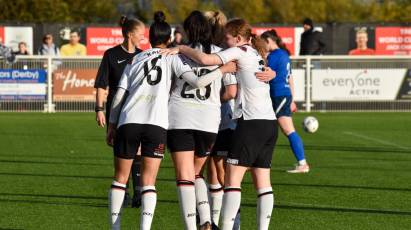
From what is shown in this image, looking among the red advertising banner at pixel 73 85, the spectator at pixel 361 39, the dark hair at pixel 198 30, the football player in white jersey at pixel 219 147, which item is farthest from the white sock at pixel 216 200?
the spectator at pixel 361 39

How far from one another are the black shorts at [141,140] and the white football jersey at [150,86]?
51mm

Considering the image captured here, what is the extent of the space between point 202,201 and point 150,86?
1257 millimetres

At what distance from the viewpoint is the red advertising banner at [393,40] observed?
125 feet

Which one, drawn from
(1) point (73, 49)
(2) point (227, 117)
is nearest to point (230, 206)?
(2) point (227, 117)

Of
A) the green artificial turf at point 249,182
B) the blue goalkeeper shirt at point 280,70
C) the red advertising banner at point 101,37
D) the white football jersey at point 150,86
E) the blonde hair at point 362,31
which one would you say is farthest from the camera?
the blonde hair at point 362,31

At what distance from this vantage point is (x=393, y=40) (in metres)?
38.4

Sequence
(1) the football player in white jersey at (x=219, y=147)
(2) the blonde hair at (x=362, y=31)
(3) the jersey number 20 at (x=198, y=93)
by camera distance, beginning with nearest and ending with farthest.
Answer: (3) the jersey number 20 at (x=198, y=93), (1) the football player in white jersey at (x=219, y=147), (2) the blonde hair at (x=362, y=31)

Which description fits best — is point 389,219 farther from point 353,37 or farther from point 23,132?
point 353,37

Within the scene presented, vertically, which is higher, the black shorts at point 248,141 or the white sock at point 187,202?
the black shorts at point 248,141

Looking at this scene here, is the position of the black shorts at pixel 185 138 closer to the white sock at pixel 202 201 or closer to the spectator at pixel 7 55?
the white sock at pixel 202 201

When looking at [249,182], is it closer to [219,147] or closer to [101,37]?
[219,147]

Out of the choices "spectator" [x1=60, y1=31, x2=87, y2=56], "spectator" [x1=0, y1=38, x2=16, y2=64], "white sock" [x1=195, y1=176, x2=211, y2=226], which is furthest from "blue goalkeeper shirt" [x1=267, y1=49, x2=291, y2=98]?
"spectator" [x1=60, y1=31, x2=87, y2=56]

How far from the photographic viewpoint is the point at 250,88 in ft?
30.7

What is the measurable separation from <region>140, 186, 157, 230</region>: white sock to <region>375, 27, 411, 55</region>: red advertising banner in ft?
96.4
